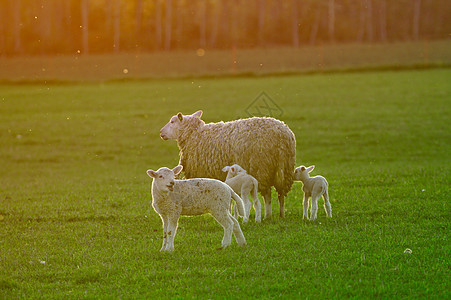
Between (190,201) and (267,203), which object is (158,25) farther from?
(190,201)

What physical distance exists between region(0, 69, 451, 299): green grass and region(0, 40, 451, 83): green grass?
1043 centimetres

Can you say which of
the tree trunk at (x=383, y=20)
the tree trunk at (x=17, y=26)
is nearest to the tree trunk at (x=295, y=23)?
the tree trunk at (x=383, y=20)

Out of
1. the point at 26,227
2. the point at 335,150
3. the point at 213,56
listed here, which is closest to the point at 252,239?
the point at 26,227

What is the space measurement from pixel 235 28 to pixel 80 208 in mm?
60404

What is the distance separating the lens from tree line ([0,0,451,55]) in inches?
2606

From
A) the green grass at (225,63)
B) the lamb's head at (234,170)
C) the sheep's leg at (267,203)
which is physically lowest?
the green grass at (225,63)

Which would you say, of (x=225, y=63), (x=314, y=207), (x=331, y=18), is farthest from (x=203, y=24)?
(x=314, y=207)

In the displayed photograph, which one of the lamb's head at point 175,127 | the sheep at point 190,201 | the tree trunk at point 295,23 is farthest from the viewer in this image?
the tree trunk at point 295,23

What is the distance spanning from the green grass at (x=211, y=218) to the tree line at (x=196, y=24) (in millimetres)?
33475

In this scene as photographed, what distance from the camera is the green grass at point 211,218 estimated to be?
26.5ft

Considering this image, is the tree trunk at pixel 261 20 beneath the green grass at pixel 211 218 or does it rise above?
above

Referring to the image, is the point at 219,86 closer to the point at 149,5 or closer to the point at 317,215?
the point at 317,215

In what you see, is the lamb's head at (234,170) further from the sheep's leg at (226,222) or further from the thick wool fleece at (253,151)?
the sheep's leg at (226,222)

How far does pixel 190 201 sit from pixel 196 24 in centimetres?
6406
